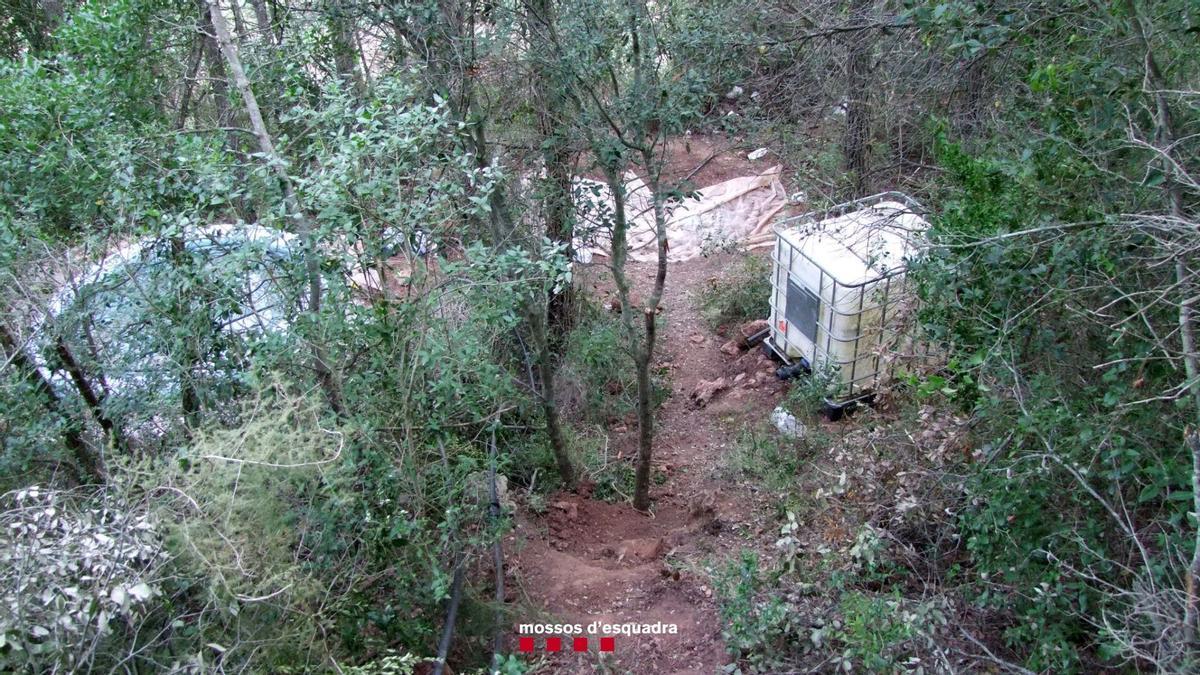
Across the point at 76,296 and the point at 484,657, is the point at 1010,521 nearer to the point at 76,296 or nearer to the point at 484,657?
the point at 484,657

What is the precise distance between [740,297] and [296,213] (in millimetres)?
6613

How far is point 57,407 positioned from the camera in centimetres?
450

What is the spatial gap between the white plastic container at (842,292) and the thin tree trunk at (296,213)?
13.6ft

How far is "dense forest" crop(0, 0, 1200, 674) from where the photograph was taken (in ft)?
10.7

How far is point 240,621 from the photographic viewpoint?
313 cm

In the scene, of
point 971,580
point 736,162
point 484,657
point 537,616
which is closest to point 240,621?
point 484,657

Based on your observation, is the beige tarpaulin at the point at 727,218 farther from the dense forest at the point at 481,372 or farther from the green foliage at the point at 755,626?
the green foliage at the point at 755,626

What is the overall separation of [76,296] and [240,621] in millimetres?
2267

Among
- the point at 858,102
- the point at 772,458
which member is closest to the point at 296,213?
the point at 772,458

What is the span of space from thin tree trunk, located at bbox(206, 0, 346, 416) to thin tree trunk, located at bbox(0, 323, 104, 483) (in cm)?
118

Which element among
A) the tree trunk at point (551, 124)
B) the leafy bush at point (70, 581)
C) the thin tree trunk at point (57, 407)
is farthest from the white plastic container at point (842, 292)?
the leafy bush at point (70, 581)

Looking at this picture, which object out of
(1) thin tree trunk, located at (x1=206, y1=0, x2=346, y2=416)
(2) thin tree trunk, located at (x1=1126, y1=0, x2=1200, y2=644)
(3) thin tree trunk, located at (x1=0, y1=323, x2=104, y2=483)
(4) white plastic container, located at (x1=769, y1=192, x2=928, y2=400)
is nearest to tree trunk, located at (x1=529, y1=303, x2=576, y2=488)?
(1) thin tree trunk, located at (x1=206, y1=0, x2=346, y2=416)

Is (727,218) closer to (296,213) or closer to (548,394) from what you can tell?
(548,394)

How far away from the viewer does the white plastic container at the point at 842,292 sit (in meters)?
7.45
